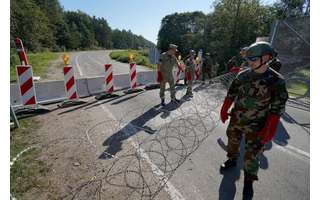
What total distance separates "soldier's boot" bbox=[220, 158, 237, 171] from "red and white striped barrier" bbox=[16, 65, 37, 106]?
5.36 metres

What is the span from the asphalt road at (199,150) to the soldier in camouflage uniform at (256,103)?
1.65ft

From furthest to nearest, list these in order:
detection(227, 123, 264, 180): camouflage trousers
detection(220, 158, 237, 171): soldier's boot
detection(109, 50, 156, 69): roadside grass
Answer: detection(109, 50, 156, 69): roadside grass → detection(220, 158, 237, 171): soldier's boot → detection(227, 123, 264, 180): camouflage trousers

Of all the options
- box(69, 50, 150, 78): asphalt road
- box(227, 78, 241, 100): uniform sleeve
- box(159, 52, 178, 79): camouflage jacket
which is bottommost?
box(227, 78, 241, 100): uniform sleeve

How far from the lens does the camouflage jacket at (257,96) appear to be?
221 cm

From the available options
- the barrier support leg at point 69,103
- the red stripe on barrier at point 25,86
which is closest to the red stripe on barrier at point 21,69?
the red stripe on barrier at point 25,86

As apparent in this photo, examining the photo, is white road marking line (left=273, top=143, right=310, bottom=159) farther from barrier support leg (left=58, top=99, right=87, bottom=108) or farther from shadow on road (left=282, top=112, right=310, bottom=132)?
barrier support leg (left=58, top=99, right=87, bottom=108)

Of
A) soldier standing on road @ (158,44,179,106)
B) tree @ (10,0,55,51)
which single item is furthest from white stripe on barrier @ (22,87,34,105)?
tree @ (10,0,55,51)

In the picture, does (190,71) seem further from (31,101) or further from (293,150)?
(31,101)

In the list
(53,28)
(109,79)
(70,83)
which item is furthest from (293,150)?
(53,28)

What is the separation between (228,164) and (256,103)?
1.28m

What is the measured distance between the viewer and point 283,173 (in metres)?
3.00

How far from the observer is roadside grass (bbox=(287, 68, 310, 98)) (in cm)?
795

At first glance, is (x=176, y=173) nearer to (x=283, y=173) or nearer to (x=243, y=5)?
(x=283, y=173)

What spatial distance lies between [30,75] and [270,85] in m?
5.77
